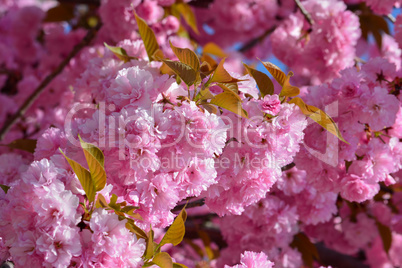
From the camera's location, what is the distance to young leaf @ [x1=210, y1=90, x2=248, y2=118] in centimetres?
110

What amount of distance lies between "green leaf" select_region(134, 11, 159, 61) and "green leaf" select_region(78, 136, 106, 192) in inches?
21.6

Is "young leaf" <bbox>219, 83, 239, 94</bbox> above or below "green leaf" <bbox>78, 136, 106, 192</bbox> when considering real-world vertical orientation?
above

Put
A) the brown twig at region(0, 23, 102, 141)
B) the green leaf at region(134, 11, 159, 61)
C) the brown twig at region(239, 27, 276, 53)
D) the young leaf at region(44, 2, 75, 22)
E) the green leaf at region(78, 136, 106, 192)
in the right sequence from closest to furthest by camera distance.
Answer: the green leaf at region(78, 136, 106, 192) < the green leaf at region(134, 11, 159, 61) < the brown twig at region(0, 23, 102, 141) < the young leaf at region(44, 2, 75, 22) < the brown twig at region(239, 27, 276, 53)

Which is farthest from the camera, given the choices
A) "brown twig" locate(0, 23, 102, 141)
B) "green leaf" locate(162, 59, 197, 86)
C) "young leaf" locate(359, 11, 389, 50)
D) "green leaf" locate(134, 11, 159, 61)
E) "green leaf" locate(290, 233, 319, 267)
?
"young leaf" locate(359, 11, 389, 50)

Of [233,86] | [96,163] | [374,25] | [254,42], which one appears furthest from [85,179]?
[254,42]

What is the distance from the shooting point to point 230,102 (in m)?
1.10

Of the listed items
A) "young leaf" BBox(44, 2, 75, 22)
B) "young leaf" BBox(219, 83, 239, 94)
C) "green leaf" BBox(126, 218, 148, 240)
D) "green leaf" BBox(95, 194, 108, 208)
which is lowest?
"young leaf" BBox(44, 2, 75, 22)

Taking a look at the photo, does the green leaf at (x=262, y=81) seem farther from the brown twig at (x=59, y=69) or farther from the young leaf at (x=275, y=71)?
the brown twig at (x=59, y=69)

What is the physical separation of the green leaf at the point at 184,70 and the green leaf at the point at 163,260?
1.58 ft

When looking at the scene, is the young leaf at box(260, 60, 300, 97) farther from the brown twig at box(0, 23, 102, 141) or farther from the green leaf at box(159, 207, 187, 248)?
the brown twig at box(0, 23, 102, 141)

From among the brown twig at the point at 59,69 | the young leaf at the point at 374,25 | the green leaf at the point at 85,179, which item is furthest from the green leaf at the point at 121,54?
the young leaf at the point at 374,25

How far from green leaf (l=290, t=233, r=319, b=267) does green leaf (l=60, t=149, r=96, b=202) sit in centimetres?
132

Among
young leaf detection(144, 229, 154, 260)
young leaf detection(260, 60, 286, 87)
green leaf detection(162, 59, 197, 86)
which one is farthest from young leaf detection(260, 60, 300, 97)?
young leaf detection(144, 229, 154, 260)

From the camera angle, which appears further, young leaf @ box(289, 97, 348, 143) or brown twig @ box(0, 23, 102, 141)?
brown twig @ box(0, 23, 102, 141)
